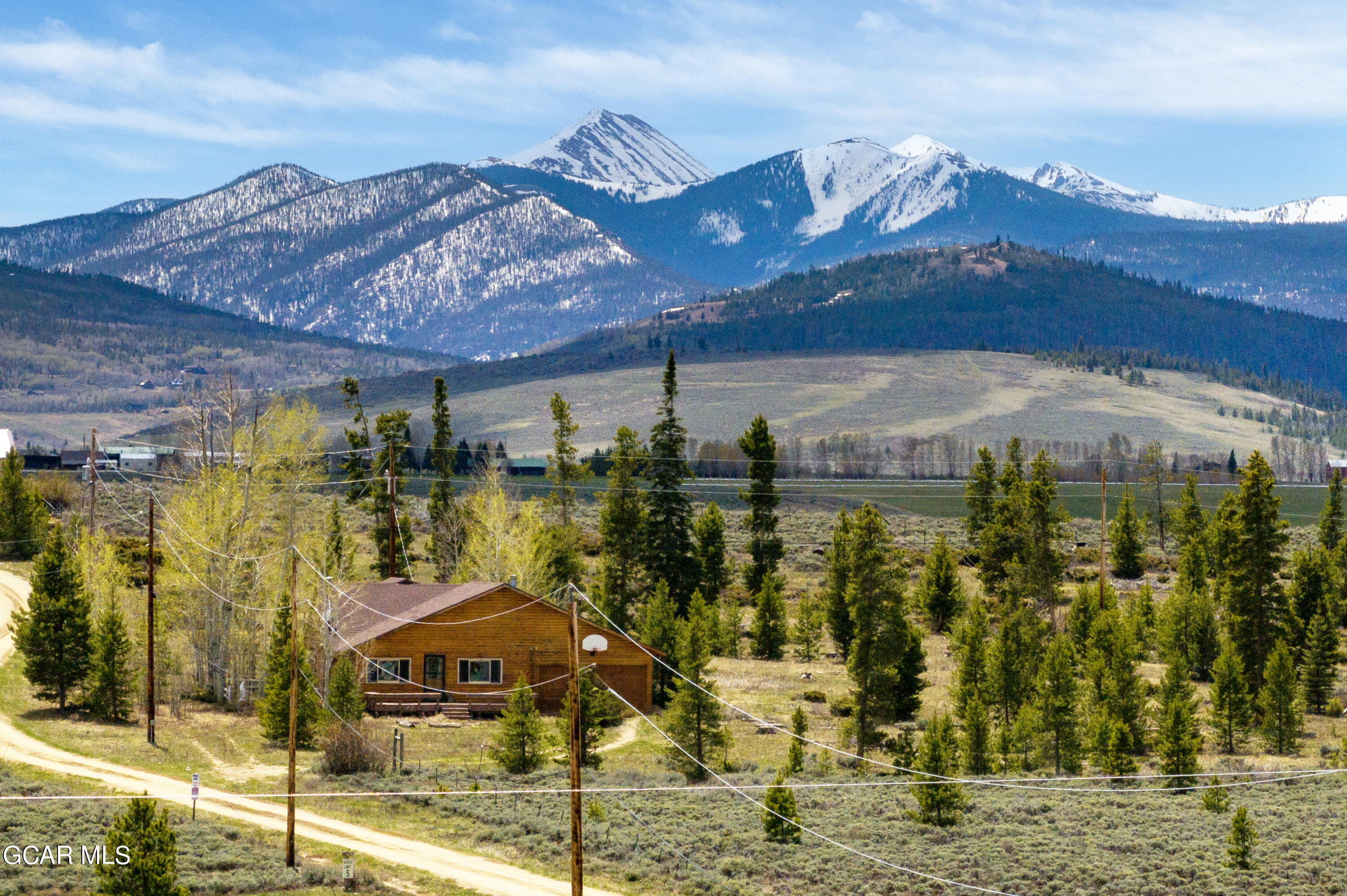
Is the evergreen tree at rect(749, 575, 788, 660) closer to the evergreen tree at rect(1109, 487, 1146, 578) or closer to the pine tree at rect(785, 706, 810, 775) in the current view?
the pine tree at rect(785, 706, 810, 775)

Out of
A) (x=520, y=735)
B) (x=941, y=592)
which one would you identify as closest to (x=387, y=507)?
(x=941, y=592)

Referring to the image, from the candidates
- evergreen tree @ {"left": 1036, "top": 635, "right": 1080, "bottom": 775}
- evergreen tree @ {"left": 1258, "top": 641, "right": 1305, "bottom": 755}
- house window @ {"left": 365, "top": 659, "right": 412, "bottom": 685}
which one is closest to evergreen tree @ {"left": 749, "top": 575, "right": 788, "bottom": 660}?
house window @ {"left": 365, "top": 659, "right": 412, "bottom": 685}

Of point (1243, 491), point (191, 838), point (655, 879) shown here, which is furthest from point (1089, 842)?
point (1243, 491)

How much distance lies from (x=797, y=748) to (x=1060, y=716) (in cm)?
1099

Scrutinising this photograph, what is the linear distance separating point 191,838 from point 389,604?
27.2 m

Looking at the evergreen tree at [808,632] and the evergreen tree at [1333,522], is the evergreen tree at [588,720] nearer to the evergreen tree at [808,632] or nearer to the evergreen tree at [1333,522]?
the evergreen tree at [808,632]

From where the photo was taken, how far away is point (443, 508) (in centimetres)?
9019

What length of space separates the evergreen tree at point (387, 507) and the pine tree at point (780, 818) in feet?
143

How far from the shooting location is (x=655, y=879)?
34.9 m

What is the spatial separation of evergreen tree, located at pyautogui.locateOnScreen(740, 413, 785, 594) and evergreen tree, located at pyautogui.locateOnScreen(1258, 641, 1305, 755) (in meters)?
36.1

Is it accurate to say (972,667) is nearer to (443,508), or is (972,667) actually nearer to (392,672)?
(392,672)

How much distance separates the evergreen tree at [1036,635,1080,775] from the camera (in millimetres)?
50062

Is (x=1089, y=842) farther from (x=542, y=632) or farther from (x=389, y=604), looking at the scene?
(x=389, y=604)

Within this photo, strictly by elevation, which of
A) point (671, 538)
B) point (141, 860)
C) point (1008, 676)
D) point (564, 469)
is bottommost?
point (1008, 676)
